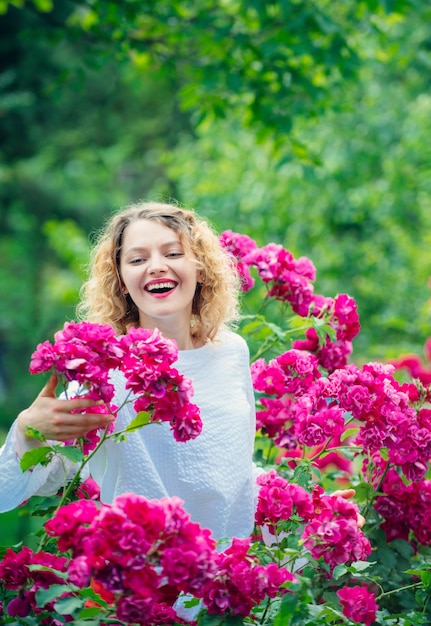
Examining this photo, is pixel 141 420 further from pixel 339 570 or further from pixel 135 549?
pixel 339 570

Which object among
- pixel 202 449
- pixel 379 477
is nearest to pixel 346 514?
pixel 202 449

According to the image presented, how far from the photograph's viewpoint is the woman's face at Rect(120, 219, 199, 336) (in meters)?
2.03

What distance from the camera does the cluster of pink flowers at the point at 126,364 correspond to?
1.59 m

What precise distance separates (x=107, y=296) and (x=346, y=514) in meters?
0.78

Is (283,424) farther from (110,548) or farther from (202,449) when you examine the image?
(110,548)

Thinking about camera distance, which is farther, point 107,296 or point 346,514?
point 107,296

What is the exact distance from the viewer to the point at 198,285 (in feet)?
7.38

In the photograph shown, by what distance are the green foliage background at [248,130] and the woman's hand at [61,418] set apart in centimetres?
99

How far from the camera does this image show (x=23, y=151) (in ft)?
36.9

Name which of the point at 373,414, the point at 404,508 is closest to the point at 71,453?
the point at 373,414

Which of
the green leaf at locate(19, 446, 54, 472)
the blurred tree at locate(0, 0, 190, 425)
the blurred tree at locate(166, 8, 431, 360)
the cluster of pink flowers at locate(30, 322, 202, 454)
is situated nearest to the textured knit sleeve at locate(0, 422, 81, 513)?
the green leaf at locate(19, 446, 54, 472)

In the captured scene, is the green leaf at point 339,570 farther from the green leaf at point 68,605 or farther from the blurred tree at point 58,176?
the blurred tree at point 58,176

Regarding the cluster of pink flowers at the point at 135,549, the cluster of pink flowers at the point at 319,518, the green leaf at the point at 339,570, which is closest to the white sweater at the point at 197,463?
the cluster of pink flowers at the point at 319,518

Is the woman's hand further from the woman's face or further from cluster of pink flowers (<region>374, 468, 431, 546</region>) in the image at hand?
cluster of pink flowers (<region>374, 468, 431, 546</region>)
